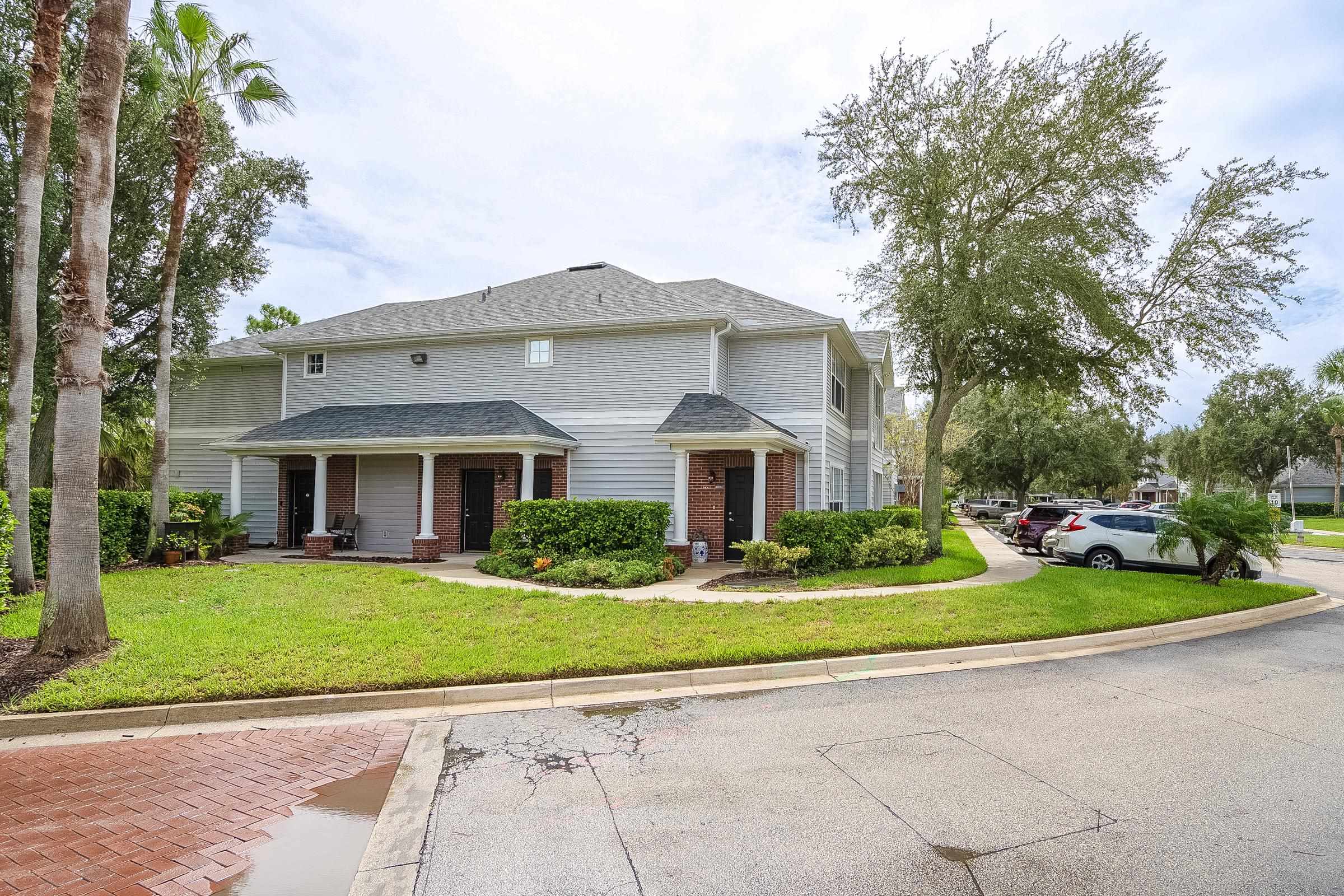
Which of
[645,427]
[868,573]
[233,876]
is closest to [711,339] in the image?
[645,427]

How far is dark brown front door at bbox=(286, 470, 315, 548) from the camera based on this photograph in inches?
738

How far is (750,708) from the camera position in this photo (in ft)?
19.7

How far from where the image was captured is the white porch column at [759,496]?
14.5 m

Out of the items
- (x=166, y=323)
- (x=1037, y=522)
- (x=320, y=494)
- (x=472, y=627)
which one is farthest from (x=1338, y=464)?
(x=166, y=323)

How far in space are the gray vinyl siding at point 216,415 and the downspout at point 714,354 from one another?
12.7m

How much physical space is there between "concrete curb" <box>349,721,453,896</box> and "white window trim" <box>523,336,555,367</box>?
13123 millimetres

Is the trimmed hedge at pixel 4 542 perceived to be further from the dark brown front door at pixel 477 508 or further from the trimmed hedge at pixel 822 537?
the trimmed hedge at pixel 822 537

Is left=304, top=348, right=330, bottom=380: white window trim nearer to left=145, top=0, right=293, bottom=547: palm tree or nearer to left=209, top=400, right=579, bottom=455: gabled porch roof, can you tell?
left=209, top=400, right=579, bottom=455: gabled porch roof

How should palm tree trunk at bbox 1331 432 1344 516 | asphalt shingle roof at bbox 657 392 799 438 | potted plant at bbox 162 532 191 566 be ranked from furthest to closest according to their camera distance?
palm tree trunk at bbox 1331 432 1344 516, asphalt shingle roof at bbox 657 392 799 438, potted plant at bbox 162 532 191 566

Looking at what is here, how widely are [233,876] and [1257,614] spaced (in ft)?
42.9

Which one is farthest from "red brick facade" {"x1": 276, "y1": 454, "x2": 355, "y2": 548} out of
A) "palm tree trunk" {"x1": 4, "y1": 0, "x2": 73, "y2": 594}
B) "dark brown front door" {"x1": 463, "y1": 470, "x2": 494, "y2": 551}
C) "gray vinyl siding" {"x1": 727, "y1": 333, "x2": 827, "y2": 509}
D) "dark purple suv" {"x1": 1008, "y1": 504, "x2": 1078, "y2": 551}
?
"dark purple suv" {"x1": 1008, "y1": 504, "x2": 1078, "y2": 551}

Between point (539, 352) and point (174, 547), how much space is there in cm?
885

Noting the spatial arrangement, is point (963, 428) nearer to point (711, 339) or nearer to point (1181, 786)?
point (711, 339)

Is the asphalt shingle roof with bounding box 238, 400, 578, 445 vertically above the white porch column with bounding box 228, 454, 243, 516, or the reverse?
the asphalt shingle roof with bounding box 238, 400, 578, 445
